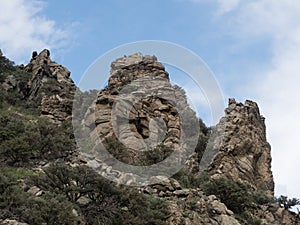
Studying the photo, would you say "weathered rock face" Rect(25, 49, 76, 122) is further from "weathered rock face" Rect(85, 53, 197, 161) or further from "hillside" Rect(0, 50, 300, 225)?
"weathered rock face" Rect(85, 53, 197, 161)

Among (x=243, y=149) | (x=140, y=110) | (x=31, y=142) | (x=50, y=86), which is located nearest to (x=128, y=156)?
(x=31, y=142)

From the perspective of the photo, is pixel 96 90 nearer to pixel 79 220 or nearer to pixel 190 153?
pixel 190 153

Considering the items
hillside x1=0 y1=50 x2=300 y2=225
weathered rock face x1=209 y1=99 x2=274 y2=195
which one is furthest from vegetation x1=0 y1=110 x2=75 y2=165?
weathered rock face x1=209 y1=99 x2=274 y2=195

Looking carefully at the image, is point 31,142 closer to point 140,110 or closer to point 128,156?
point 128,156

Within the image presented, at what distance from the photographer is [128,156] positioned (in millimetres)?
36406

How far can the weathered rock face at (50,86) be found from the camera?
149 feet

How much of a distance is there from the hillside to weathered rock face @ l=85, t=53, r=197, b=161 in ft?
0.31

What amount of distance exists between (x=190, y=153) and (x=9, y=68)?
26.5m

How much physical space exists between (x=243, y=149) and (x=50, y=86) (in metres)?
19.4

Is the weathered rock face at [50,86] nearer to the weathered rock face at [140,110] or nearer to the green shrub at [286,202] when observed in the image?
the weathered rock face at [140,110]

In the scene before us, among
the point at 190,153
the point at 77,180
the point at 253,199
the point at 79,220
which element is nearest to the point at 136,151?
the point at 190,153

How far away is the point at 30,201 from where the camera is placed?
23047mm

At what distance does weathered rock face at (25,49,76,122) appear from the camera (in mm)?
45531

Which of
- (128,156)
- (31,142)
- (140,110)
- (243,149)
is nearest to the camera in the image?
(31,142)
